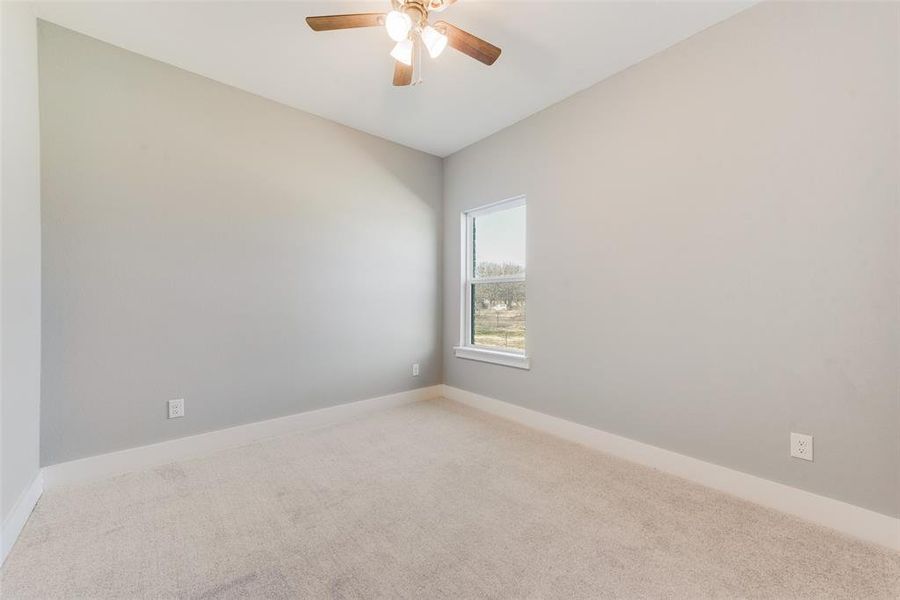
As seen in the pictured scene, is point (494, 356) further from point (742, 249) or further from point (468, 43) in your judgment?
point (468, 43)

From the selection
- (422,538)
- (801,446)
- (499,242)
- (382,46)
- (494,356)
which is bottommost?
(422,538)

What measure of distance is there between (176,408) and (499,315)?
249cm

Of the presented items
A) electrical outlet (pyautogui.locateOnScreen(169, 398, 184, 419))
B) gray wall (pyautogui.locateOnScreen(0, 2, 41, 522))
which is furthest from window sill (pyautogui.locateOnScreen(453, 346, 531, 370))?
gray wall (pyautogui.locateOnScreen(0, 2, 41, 522))

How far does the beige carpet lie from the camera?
132cm

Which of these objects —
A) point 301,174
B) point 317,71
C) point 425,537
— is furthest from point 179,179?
point 425,537

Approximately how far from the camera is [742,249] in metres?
1.91

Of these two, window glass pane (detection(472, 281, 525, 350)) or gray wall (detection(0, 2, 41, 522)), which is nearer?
gray wall (detection(0, 2, 41, 522))

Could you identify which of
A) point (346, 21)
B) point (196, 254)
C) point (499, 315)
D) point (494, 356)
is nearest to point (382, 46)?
point (346, 21)

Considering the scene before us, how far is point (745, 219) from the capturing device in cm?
190

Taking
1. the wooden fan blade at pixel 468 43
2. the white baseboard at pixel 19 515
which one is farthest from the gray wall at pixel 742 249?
the white baseboard at pixel 19 515

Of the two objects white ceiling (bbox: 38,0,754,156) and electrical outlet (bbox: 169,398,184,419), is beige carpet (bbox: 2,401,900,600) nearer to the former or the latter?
electrical outlet (bbox: 169,398,184,419)

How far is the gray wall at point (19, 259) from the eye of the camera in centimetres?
152

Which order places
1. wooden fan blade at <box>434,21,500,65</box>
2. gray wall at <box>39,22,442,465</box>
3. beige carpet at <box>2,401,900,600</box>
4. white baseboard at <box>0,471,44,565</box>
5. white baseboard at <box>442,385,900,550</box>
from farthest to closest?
gray wall at <box>39,22,442,465</box> < wooden fan blade at <box>434,21,500,65</box> < white baseboard at <box>442,385,900,550</box> < white baseboard at <box>0,471,44,565</box> < beige carpet at <box>2,401,900,600</box>

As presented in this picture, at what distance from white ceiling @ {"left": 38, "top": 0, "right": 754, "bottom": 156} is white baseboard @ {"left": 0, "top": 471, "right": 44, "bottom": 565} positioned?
2.39 m
